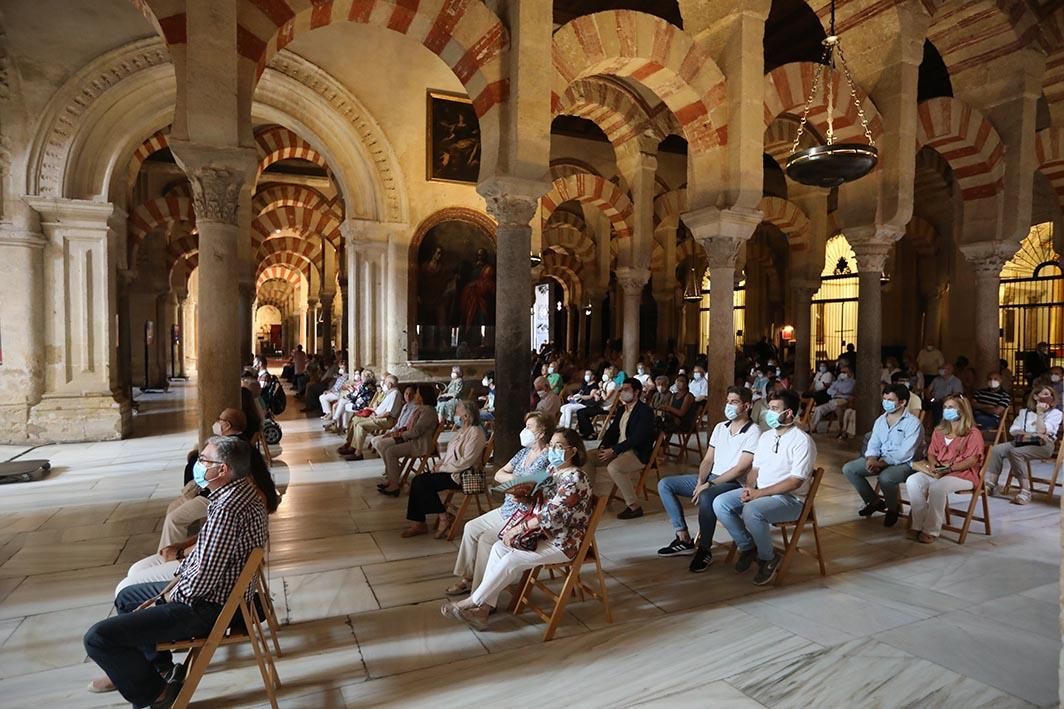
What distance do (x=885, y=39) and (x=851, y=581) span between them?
7.65 meters

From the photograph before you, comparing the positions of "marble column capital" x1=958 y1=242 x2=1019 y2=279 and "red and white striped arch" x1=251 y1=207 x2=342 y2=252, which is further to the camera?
"red and white striped arch" x1=251 y1=207 x2=342 y2=252

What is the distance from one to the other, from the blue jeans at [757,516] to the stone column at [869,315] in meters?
5.37

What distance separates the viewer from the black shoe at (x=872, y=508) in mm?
5059

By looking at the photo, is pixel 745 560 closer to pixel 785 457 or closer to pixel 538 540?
pixel 785 457

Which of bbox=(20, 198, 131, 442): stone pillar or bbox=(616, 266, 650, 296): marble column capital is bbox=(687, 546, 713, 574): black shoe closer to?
bbox=(20, 198, 131, 442): stone pillar

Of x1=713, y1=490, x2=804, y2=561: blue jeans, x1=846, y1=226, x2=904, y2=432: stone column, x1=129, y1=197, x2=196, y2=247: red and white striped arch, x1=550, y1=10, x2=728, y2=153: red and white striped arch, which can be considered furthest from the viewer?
x1=129, y1=197, x2=196, y2=247: red and white striped arch

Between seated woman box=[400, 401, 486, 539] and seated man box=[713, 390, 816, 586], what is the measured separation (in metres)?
→ 1.67

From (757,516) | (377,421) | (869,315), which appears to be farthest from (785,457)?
(869,315)

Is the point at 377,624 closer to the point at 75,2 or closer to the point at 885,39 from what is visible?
the point at 75,2

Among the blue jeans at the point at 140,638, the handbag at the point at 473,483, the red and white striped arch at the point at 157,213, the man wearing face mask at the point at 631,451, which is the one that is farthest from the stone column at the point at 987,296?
the red and white striped arch at the point at 157,213

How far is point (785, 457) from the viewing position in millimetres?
3713

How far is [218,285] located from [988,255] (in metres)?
10.6

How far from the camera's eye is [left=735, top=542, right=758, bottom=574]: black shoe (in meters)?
3.82

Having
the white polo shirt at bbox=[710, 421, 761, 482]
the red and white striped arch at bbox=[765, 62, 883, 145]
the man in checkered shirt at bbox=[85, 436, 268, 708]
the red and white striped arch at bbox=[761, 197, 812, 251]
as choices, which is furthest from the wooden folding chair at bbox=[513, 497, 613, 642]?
the red and white striped arch at bbox=[761, 197, 812, 251]
